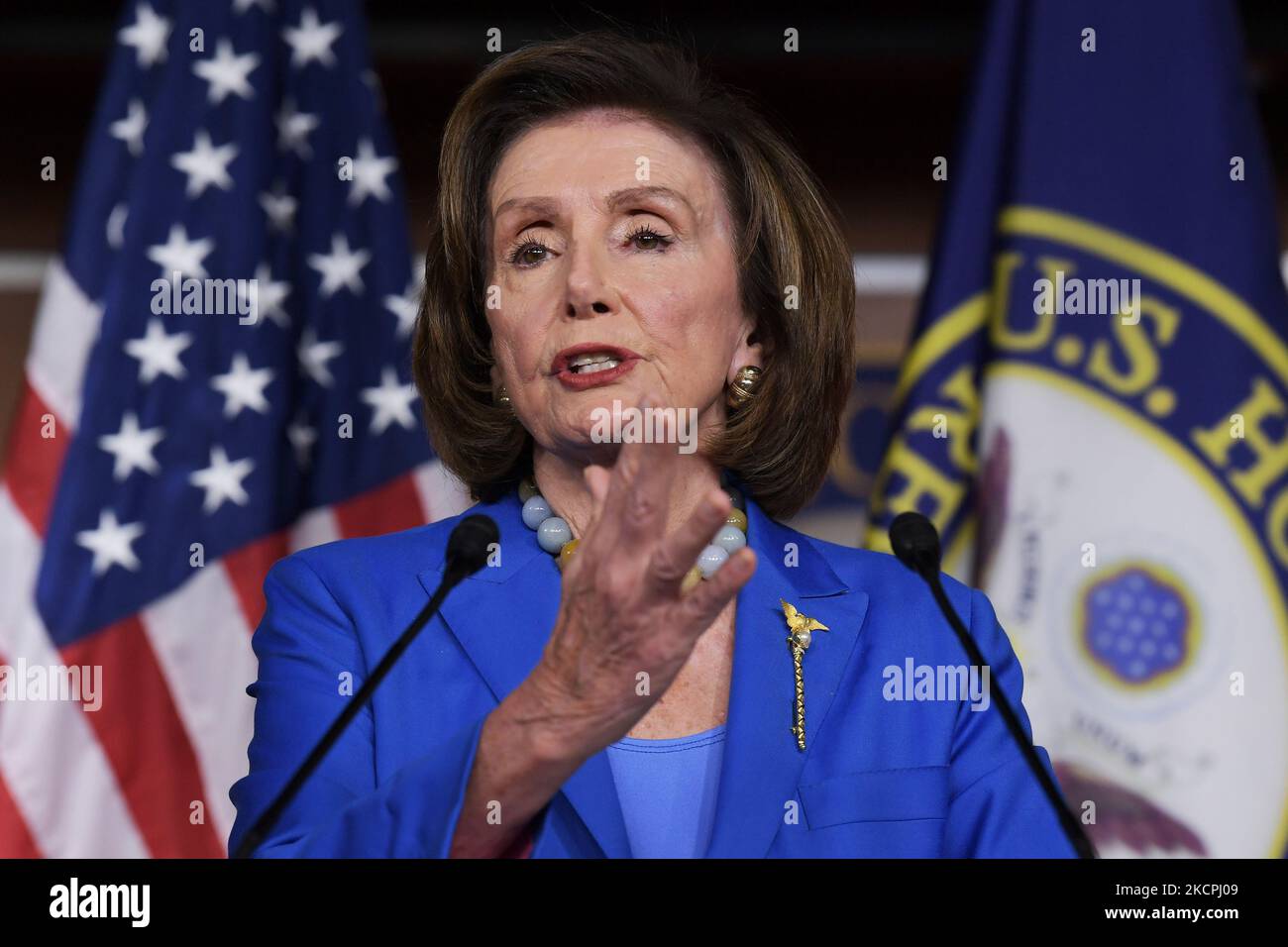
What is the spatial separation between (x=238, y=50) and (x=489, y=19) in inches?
25.5

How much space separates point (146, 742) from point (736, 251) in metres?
1.66

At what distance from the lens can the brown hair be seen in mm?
2076

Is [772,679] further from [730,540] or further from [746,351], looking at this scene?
[746,351]

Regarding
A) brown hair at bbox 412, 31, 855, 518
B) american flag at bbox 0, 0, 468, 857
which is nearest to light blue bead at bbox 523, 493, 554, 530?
brown hair at bbox 412, 31, 855, 518

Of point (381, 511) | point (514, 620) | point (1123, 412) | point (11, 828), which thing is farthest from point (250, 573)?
point (1123, 412)

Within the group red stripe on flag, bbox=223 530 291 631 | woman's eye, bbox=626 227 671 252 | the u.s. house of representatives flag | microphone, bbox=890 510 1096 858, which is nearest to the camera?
microphone, bbox=890 510 1096 858

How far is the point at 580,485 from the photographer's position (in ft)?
6.43

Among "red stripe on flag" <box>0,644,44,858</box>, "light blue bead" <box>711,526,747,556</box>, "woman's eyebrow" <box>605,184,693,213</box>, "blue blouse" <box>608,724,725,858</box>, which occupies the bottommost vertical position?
"red stripe on flag" <box>0,644,44,858</box>

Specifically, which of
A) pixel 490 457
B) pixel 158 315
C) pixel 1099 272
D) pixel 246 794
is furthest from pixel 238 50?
pixel 246 794

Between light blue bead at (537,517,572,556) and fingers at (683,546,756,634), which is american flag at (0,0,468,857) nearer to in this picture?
light blue bead at (537,517,572,556)

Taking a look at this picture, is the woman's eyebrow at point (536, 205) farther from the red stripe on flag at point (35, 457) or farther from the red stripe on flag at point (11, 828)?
the red stripe on flag at point (11, 828)

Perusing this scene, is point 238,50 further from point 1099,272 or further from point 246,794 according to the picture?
point 246,794

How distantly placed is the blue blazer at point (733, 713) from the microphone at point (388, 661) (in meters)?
0.13

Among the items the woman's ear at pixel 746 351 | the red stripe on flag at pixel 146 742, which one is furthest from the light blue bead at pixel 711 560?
the red stripe on flag at pixel 146 742
